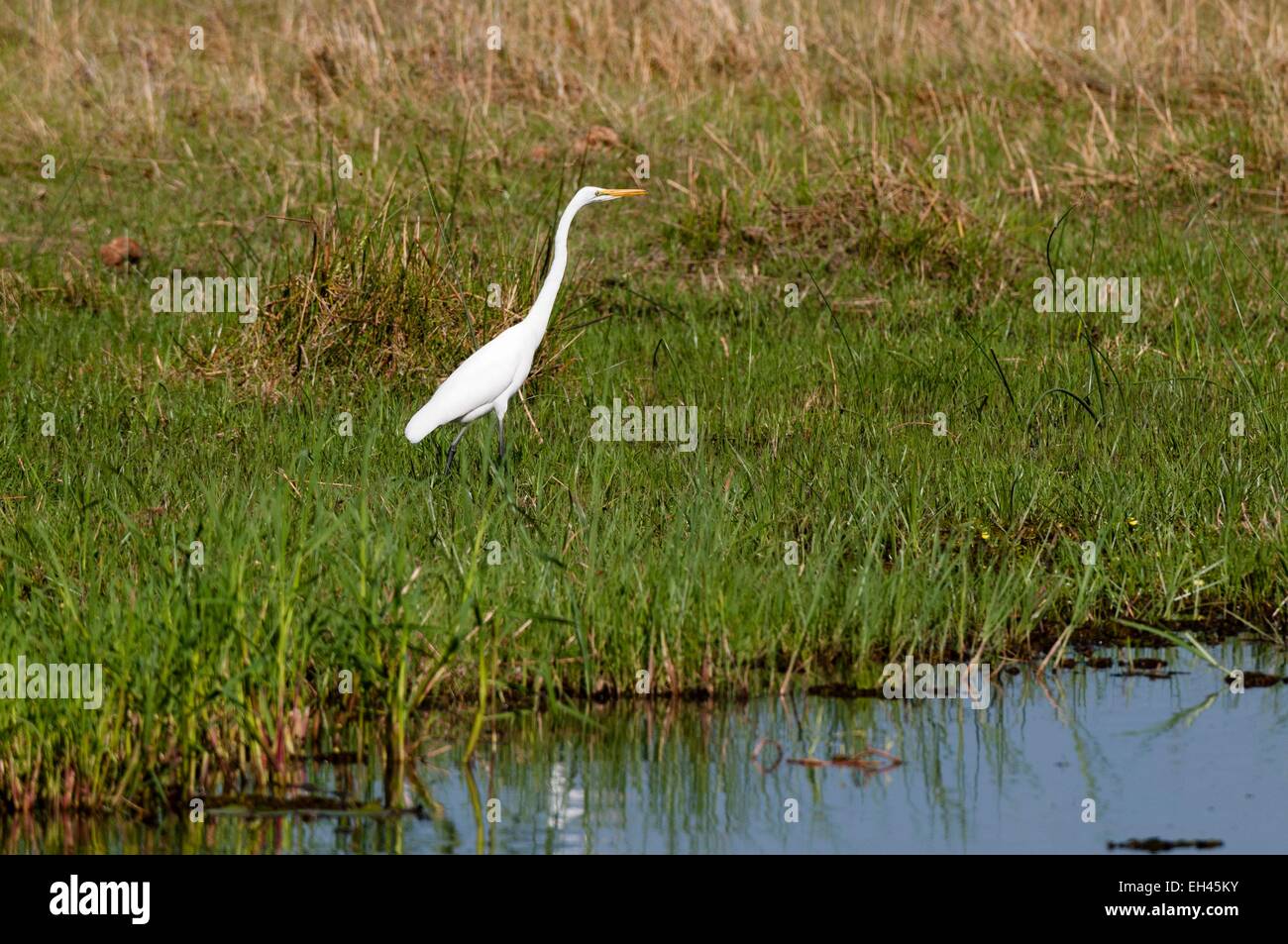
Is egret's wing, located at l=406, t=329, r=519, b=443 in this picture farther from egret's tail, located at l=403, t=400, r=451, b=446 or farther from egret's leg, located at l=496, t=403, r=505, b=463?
egret's leg, located at l=496, t=403, r=505, b=463

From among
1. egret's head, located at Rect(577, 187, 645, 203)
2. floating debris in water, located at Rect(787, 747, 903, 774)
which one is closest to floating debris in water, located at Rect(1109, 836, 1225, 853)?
floating debris in water, located at Rect(787, 747, 903, 774)

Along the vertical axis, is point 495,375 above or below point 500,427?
above

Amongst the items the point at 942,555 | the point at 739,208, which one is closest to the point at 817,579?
the point at 942,555

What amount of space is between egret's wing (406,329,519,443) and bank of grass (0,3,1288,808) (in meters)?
0.19

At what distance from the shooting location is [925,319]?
9992 millimetres

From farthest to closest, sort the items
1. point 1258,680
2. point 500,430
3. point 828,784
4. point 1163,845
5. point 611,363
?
point 611,363 < point 500,430 < point 1258,680 < point 828,784 < point 1163,845

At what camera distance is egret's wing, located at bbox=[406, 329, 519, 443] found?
24.1 ft


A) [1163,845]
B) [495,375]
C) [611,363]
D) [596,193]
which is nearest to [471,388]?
[495,375]

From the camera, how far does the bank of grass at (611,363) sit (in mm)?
5473

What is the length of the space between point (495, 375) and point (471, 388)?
0.11 metres

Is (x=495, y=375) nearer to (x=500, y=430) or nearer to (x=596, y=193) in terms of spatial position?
(x=500, y=430)

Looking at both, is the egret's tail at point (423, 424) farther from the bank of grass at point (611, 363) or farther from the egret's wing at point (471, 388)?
the bank of grass at point (611, 363)

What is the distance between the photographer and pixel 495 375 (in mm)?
7387

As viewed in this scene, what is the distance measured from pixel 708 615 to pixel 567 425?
2.84 m
